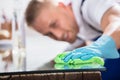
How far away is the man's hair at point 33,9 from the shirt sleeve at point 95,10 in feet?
0.83

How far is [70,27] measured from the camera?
1.34 meters

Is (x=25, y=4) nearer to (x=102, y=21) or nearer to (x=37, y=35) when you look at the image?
(x=37, y=35)

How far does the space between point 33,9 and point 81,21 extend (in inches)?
12.3

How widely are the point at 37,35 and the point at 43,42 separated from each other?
57 millimetres

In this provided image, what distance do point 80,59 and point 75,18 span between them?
268 mm

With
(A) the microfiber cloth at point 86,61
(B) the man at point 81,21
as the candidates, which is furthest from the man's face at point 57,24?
(A) the microfiber cloth at point 86,61

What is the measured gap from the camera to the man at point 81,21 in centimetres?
131

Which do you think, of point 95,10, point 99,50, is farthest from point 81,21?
point 99,50

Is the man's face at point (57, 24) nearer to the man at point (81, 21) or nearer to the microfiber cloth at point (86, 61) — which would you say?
→ the man at point (81, 21)

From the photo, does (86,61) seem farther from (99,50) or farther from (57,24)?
(57,24)

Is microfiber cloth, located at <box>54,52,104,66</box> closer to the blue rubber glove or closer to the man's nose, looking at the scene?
the blue rubber glove

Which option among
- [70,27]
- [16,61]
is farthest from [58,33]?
[16,61]

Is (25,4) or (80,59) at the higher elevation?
(25,4)

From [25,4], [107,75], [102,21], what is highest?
[25,4]
